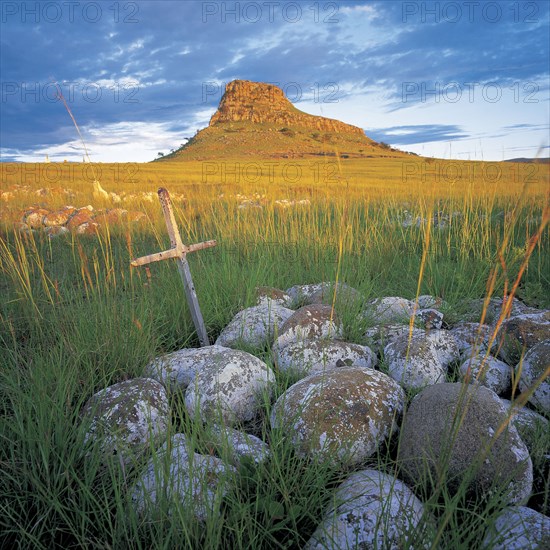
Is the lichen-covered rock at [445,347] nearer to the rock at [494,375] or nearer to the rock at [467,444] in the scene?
the rock at [494,375]

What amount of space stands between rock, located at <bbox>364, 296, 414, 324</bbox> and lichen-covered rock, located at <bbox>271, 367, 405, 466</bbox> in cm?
118

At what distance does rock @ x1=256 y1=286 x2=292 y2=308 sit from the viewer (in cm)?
363

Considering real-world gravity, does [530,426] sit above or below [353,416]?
below

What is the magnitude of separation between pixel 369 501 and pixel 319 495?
220 millimetres

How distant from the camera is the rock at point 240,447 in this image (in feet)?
5.81

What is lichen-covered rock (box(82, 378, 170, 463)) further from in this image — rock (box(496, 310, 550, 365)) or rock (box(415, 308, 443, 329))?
rock (box(496, 310, 550, 365))

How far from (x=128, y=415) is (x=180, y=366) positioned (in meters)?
0.56

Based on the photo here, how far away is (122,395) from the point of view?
7.29 ft

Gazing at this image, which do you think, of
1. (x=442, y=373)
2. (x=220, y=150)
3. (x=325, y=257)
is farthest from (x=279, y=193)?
(x=220, y=150)

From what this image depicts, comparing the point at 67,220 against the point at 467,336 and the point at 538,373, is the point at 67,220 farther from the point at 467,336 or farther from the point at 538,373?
the point at 538,373

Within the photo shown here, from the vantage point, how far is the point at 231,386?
2.29 m

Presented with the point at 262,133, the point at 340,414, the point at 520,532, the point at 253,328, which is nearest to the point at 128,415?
the point at 340,414

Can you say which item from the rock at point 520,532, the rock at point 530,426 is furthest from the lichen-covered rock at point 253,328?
the rock at point 520,532

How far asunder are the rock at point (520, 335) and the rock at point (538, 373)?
0.61 feet
